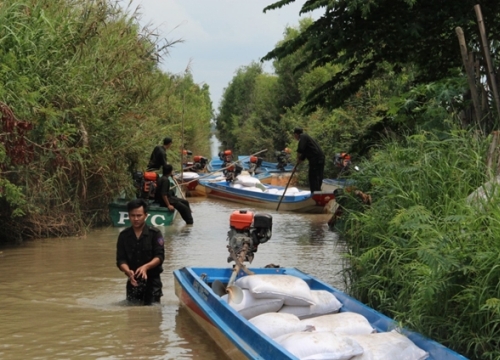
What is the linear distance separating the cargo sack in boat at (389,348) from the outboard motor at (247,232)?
9.09 feet

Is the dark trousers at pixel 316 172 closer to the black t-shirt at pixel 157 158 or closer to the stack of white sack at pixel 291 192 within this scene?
the stack of white sack at pixel 291 192

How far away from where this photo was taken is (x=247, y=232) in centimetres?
1001

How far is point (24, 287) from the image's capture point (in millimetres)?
12461

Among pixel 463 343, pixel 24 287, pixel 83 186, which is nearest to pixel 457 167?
pixel 463 343

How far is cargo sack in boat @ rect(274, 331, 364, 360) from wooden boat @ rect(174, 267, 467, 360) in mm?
166

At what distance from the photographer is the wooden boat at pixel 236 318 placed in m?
6.97

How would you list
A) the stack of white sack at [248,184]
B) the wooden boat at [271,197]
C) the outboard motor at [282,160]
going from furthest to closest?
1. the outboard motor at [282,160]
2. the stack of white sack at [248,184]
3. the wooden boat at [271,197]

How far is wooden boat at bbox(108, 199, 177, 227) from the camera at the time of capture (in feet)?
61.6

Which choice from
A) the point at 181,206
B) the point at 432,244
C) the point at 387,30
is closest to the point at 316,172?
the point at 181,206

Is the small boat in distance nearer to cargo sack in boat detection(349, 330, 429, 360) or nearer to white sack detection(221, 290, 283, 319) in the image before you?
white sack detection(221, 290, 283, 319)

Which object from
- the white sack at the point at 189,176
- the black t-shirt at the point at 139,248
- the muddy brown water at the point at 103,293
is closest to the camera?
the muddy brown water at the point at 103,293

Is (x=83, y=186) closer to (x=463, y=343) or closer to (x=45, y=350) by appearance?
(x=45, y=350)

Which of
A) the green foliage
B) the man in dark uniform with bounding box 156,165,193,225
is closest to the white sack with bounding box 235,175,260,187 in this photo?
the man in dark uniform with bounding box 156,165,193,225

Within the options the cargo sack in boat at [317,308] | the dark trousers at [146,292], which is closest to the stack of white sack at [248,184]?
the dark trousers at [146,292]
